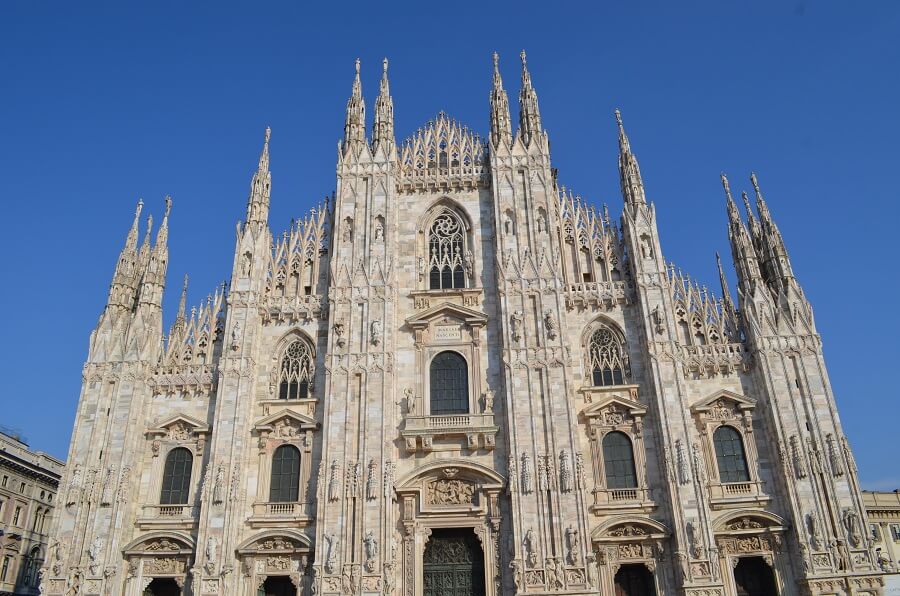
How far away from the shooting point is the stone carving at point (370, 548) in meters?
23.8

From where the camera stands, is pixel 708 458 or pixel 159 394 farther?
pixel 159 394

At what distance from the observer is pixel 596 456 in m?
25.7

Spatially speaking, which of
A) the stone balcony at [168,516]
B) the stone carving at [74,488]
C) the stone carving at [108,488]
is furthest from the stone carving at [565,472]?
the stone carving at [74,488]

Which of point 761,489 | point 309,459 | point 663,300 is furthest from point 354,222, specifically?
point 761,489

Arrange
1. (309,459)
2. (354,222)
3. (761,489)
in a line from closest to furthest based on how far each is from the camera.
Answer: (761,489), (309,459), (354,222)

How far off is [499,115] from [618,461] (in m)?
15.6

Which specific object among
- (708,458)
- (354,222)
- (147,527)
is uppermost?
(354,222)

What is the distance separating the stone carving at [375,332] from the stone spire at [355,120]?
8572mm

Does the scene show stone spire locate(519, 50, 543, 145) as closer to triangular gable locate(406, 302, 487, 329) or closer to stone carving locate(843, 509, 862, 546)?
→ triangular gable locate(406, 302, 487, 329)

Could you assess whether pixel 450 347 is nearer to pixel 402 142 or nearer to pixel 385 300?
pixel 385 300

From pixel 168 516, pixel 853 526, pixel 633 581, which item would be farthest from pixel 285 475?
pixel 853 526

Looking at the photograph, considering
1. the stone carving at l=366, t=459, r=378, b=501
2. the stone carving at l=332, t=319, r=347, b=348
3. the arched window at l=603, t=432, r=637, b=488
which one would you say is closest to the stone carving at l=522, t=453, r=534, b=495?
the arched window at l=603, t=432, r=637, b=488

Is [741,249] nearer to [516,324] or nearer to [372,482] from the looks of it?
[516,324]

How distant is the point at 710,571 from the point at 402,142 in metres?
21.0
